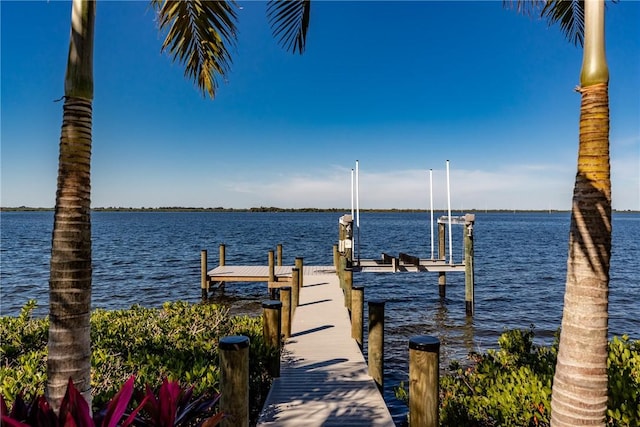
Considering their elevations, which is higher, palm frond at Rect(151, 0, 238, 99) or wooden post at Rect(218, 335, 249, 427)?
palm frond at Rect(151, 0, 238, 99)

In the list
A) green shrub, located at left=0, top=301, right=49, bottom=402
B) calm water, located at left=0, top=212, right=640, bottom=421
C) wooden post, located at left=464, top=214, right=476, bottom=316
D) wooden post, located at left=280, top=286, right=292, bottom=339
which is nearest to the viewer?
green shrub, located at left=0, top=301, right=49, bottom=402

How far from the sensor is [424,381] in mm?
3900

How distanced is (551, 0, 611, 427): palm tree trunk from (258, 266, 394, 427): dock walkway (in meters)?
2.52

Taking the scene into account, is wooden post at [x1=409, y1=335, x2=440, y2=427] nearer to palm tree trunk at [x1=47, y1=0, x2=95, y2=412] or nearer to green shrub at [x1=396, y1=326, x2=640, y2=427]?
green shrub at [x1=396, y1=326, x2=640, y2=427]

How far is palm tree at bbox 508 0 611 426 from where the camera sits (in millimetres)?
3307

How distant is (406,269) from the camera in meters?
18.0

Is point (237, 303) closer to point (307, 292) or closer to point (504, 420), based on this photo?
point (307, 292)

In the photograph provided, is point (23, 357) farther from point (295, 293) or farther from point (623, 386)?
point (623, 386)

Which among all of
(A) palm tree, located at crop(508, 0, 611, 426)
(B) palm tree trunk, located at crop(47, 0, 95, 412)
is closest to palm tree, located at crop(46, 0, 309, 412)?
(B) palm tree trunk, located at crop(47, 0, 95, 412)

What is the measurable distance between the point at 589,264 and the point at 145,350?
6.10 meters

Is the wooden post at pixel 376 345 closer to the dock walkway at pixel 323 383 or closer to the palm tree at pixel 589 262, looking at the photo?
the dock walkway at pixel 323 383

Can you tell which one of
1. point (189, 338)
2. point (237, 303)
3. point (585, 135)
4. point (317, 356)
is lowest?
point (237, 303)

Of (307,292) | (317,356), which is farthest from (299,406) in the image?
(307,292)

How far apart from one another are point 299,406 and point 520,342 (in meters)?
3.61
